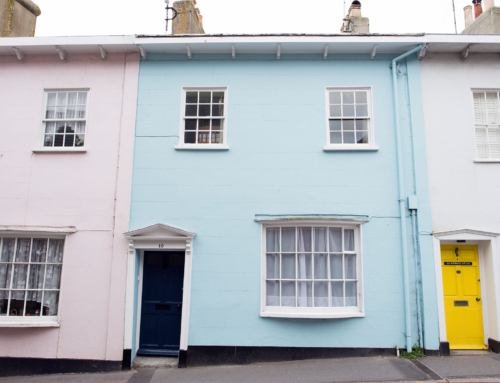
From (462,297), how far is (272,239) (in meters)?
4.22

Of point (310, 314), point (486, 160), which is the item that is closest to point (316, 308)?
point (310, 314)

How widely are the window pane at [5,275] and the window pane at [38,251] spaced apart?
559 millimetres

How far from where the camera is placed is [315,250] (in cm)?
724

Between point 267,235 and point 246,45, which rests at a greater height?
point 246,45

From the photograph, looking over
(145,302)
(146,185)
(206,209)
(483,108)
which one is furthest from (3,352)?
(483,108)

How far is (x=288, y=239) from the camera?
7.29 metres

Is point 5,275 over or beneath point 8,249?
beneath

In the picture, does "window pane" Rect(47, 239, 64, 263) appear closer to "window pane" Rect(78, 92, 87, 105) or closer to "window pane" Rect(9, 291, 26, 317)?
"window pane" Rect(9, 291, 26, 317)

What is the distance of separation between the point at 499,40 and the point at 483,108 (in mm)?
1444

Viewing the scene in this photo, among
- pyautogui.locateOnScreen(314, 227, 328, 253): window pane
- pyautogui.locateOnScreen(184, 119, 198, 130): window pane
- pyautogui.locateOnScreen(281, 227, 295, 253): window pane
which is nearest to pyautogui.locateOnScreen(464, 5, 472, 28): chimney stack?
pyautogui.locateOnScreen(314, 227, 328, 253): window pane

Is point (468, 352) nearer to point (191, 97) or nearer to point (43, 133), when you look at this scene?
point (191, 97)

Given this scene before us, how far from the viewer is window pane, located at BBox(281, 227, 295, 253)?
7.27 m

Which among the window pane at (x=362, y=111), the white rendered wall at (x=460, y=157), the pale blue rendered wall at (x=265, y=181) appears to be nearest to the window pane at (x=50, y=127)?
the pale blue rendered wall at (x=265, y=181)

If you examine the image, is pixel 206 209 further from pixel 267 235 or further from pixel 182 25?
pixel 182 25
